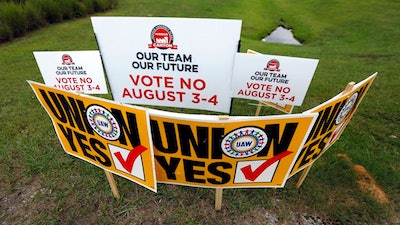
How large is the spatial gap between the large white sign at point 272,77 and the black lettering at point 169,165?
3.99 feet

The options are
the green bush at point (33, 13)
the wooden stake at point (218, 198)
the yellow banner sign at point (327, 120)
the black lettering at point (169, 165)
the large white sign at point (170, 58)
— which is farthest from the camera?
the green bush at point (33, 13)

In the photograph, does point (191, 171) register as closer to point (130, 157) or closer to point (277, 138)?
point (130, 157)

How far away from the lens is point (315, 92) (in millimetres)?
5246

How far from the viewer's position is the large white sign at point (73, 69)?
8.85ft

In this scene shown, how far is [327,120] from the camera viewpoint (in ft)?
6.86

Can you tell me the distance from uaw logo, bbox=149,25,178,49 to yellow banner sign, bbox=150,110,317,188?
1156mm

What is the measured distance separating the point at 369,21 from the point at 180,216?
1345 cm

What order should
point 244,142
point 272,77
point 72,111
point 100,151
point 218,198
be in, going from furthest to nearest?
point 272,77
point 218,198
point 100,151
point 72,111
point 244,142

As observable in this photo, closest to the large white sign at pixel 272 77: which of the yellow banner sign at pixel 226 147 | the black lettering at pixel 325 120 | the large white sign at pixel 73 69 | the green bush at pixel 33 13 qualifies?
the black lettering at pixel 325 120

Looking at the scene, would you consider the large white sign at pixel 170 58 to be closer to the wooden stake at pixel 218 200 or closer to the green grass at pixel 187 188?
the wooden stake at pixel 218 200

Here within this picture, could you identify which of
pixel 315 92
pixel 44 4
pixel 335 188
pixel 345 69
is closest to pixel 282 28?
pixel 345 69

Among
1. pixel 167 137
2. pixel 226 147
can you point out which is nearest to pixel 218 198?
pixel 226 147

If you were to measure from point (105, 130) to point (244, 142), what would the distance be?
1.10m

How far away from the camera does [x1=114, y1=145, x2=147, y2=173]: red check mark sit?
6.50ft
